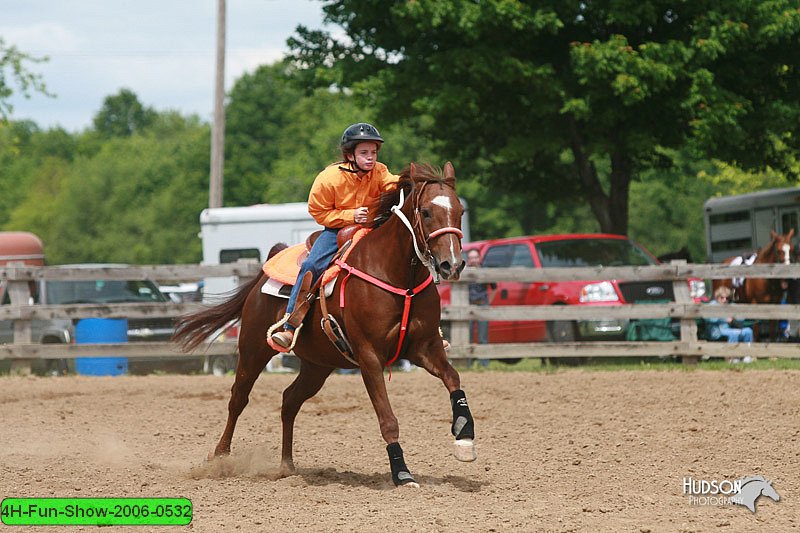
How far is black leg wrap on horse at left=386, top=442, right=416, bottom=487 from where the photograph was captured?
22.3ft

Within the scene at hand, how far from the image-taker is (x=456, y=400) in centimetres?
677

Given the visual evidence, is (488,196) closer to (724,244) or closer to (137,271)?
(724,244)

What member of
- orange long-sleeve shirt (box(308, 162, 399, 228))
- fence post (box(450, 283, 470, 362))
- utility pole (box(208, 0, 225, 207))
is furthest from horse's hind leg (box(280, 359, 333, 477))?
utility pole (box(208, 0, 225, 207))

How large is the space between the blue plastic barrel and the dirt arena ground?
5.86ft

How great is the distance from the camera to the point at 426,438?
9.41 metres

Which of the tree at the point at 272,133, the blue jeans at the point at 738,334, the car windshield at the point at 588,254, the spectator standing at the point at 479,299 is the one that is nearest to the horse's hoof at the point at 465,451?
the spectator standing at the point at 479,299

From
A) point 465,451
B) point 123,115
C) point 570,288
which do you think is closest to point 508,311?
point 570,288

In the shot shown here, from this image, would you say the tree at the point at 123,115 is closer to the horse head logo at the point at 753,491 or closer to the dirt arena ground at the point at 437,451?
the dirt arena ground at the point at 437,451

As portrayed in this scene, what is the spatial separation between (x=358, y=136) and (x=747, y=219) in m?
17.6

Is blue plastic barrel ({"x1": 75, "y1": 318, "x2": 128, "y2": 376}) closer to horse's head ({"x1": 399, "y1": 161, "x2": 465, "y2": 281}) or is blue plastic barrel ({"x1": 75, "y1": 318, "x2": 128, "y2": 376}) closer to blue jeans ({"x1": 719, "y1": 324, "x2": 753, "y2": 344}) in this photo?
blue jeans ({"x1": 719, "y1": 324, "x2": 753, "y2": 344})

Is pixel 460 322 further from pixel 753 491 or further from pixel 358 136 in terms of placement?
pixel 753 491

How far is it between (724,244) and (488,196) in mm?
28524

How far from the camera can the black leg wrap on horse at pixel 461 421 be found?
21.7 feet

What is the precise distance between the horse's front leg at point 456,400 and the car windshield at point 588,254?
9565 millimetres
